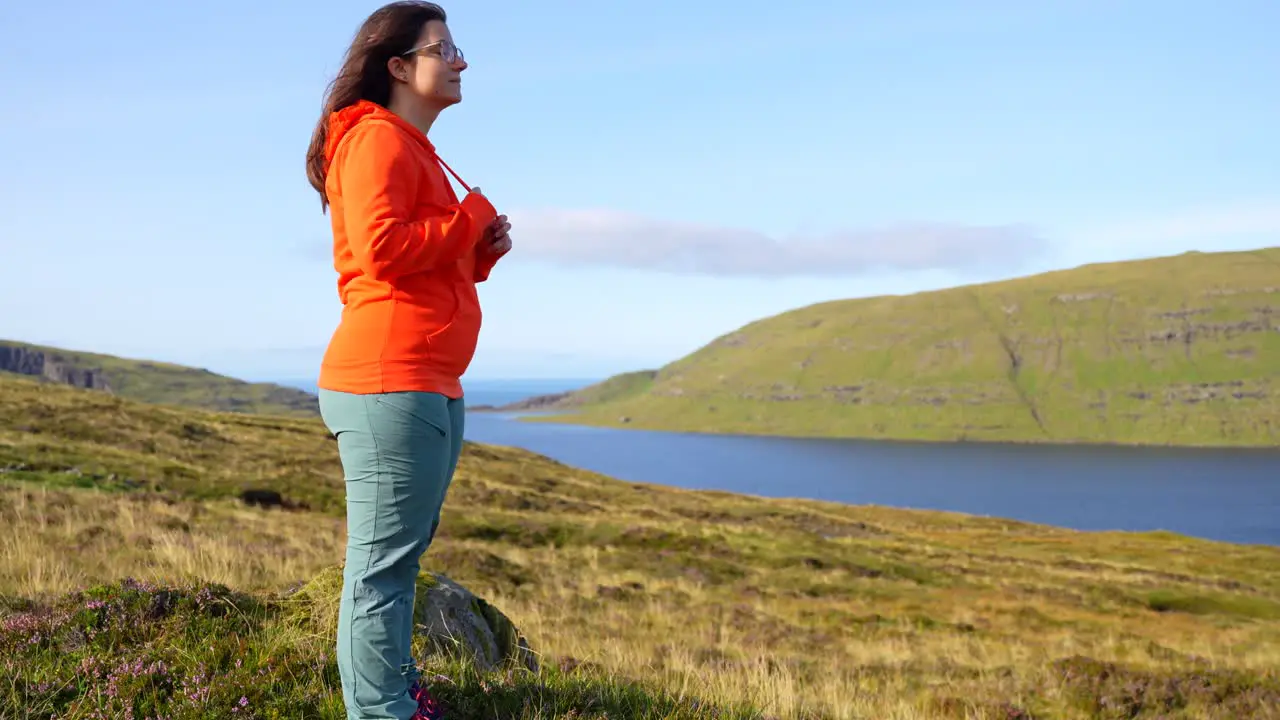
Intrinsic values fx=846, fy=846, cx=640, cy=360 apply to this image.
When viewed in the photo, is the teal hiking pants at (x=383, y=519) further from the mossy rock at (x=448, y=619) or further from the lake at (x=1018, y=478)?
the lake at (x=1018, y=478)

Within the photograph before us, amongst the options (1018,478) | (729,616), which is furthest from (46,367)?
(729,616)

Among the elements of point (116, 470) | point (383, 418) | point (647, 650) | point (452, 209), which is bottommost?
point (647, 650)

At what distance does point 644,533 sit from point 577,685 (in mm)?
22992

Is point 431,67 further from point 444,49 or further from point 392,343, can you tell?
point 392,343

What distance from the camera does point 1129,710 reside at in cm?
930

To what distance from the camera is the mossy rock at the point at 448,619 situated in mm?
5000

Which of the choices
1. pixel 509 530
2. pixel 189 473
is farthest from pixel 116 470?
pixel 509 530

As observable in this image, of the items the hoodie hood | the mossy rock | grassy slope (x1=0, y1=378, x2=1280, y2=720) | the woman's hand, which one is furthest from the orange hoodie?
the mossy rock

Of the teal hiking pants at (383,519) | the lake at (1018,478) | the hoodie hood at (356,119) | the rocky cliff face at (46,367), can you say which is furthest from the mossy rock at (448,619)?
the rocky cliff face at (46,367)

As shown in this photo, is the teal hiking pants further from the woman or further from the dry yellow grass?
the dry yellow grass

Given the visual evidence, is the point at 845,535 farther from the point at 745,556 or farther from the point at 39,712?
the point at 39,712

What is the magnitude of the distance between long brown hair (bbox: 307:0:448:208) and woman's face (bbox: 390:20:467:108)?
0.04 meters

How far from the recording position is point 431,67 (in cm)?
355

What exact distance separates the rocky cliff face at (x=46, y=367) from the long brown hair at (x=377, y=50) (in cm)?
21812
